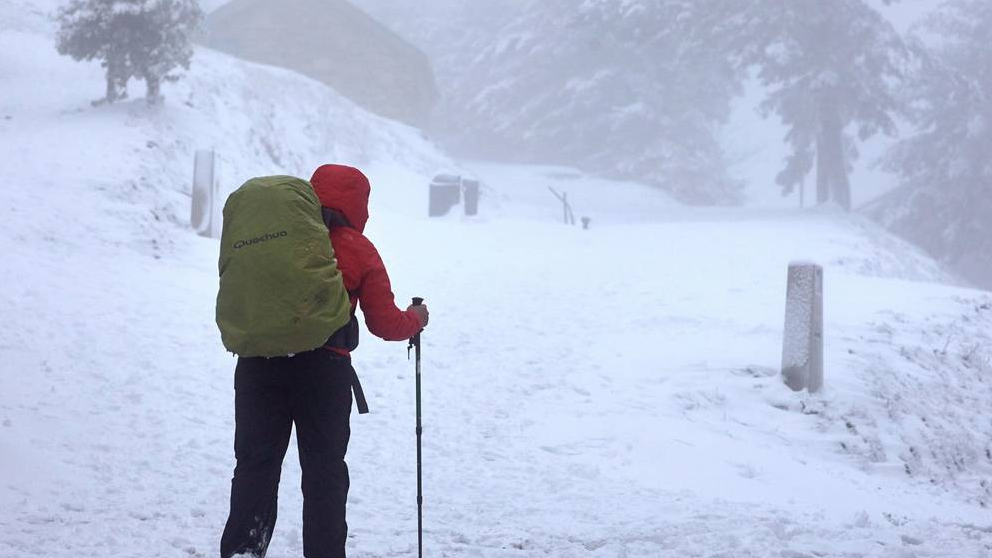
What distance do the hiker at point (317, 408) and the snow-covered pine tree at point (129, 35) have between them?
1476 cm

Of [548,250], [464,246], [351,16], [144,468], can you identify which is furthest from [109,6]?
[351,16]

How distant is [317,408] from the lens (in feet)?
12.7

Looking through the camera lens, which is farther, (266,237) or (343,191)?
(343,191)

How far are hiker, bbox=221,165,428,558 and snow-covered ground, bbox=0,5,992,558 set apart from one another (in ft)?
2.74

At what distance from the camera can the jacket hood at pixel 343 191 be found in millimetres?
3980

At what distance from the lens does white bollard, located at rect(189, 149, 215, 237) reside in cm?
1333

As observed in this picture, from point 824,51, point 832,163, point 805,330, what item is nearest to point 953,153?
point 832,163

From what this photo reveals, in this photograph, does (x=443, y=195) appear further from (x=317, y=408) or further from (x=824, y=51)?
(x=317, y=408)

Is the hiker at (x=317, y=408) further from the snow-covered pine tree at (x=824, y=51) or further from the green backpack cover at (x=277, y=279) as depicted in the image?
the snow-covered pine tree at (x=824, y=51)

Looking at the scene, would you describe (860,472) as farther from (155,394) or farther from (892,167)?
(892,167)

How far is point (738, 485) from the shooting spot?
21.2 ft

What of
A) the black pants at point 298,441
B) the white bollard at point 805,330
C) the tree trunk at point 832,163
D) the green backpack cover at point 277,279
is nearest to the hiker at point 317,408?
the black pants at point 298,441

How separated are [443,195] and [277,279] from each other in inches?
883

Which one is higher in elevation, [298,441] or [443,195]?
[443,195]
